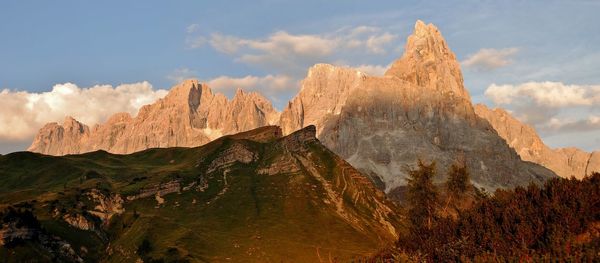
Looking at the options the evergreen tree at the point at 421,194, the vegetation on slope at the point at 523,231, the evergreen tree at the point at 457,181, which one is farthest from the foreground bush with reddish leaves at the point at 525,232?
the evergreen tree at the point at 457,181

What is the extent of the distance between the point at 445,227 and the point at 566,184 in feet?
21.6

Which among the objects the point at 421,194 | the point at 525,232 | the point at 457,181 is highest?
the point at 457,181

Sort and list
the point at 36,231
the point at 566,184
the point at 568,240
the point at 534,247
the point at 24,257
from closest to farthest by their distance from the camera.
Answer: the point at 568,240
the point at 534,247
the point at 566,184
the point at 24,257
the point at 36,231

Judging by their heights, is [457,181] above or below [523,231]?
above

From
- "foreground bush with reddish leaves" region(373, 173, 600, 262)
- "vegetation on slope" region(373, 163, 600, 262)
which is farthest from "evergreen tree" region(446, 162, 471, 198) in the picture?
"foreground bush with reddish leaves" region(373, 173, 600, 262)

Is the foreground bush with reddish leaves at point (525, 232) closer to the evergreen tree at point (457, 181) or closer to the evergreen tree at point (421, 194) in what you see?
the evergreen tree at point (421, 194)

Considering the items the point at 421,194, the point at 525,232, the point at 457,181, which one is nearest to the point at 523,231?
the point at 525,232

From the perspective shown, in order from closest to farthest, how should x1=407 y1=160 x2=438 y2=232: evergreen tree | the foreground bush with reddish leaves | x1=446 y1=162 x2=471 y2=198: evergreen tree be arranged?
the foreground bush with reddish leaves → x1=407 y1=160 x2=438 y2=232: evergreen tree → x1=446 y1=162 x2=471 y2=198: evergreen tree

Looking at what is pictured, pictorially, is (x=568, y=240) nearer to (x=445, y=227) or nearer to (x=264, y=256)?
(x=445, y=227)

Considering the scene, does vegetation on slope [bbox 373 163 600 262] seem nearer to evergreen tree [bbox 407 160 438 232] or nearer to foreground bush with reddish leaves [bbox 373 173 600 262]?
foreground bush with reddish leaves [bbox 373 173 600 262]

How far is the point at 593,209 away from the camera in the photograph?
28250 mm

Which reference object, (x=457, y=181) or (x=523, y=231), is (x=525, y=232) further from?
(x=457, y=181)

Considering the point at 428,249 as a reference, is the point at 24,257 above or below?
below

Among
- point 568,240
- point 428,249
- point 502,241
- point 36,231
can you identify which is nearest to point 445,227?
point 428,249
